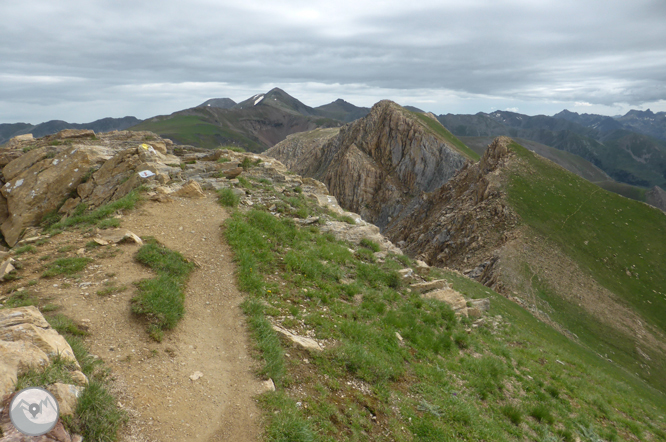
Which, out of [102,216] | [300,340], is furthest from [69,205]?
[300,340]

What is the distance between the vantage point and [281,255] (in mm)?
14164

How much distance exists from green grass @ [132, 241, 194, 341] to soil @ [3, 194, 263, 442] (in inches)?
8.8

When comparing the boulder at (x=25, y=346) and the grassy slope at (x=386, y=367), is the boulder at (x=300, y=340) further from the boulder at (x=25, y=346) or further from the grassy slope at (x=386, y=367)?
the boulder at (x=25, y=346)

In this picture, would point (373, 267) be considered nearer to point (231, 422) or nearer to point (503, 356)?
point (503, 356)

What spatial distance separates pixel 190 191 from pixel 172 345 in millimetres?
11628

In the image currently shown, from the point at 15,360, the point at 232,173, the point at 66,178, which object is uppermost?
the point at 232,173

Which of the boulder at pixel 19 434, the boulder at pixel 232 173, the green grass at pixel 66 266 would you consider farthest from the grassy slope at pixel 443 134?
the boulder at pixel 19 434

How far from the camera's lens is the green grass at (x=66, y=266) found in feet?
32.1

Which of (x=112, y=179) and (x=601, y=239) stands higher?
(x=112, y=179)

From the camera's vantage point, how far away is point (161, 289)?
30.9ft

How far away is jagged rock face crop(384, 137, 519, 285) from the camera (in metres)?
47.8

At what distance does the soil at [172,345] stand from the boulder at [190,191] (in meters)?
5.46

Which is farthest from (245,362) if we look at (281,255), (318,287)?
(281,255)

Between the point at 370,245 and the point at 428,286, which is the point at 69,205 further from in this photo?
the point at 428,286
